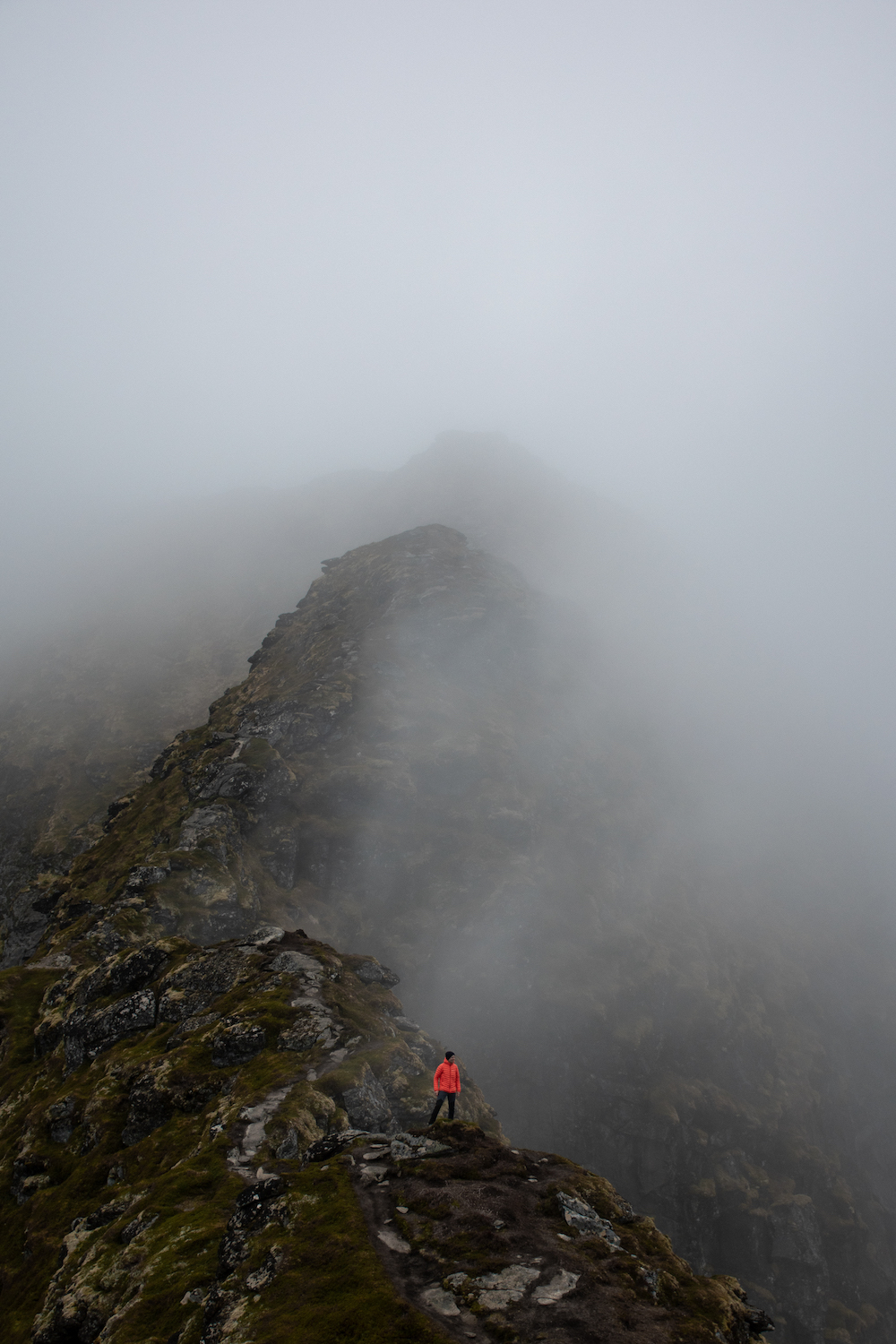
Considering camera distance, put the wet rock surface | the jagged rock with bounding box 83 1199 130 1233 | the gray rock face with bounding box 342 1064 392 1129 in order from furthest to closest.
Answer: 1. the gray rock face with bounding box 342 1064 392 1129
2. the jagged rock with bounding box 83 1199 130 1233
3. the wet rock surface

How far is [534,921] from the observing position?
97125 mm

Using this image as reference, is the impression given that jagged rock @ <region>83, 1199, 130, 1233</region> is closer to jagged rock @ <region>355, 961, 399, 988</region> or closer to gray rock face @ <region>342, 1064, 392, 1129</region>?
gray rock face @ <region>342, 1064, 392, 1129</region>

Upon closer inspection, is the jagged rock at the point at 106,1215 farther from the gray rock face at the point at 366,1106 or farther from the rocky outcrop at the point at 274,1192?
the gray rock face at the point at 366,1106

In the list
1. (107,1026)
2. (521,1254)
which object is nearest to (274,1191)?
(521,1254)

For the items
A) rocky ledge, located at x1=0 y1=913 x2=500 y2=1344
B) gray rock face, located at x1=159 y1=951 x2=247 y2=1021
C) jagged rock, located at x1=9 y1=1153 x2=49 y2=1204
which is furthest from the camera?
gray rock face, located at x1=159 y1=951 x2=247 y2=1021

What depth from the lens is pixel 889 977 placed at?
132m

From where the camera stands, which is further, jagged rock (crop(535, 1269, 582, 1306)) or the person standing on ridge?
the person standing on ridge

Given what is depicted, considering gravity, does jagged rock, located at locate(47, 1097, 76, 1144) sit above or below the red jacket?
below

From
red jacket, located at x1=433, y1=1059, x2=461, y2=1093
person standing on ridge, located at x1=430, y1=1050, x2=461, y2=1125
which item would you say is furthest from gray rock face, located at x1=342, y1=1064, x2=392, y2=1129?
red jacket, located at x1=433, y1=1059, x2=461, y2=1093

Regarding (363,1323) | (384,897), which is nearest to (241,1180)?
(363,1323)

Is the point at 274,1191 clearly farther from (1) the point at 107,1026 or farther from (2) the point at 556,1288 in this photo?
(1) the point at 107,1026

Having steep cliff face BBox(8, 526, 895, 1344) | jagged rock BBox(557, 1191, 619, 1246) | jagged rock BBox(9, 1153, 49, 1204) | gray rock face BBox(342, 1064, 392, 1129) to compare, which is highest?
jagged rock BBox(557, 1191, 619, 1246)

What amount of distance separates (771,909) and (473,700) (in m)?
82.3

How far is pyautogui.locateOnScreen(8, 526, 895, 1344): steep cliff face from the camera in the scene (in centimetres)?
8119
